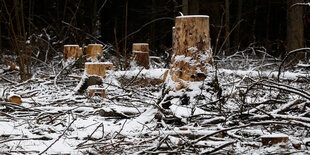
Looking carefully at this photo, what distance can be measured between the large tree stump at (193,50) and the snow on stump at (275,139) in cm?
127

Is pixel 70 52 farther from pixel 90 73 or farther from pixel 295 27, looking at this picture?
pixel 295 27

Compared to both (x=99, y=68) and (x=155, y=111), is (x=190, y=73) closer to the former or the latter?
(x=155, y=111)

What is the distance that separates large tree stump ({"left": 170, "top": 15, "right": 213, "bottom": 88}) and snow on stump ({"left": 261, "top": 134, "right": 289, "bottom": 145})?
1.27m

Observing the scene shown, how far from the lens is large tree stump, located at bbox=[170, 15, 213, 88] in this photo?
3105 mm

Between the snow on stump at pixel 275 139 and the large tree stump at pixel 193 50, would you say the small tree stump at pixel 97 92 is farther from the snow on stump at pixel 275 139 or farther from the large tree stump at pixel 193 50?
the snow on stump at pixel 275 139

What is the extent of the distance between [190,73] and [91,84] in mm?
1402

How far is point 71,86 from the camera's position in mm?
4844

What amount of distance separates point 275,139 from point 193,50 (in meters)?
1.41

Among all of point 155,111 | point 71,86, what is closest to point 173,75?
point 155,111

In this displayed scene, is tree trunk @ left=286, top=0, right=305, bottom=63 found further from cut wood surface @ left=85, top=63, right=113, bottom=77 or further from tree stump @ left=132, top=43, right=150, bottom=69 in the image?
cut wood surface @ left=85, top=63, right=113, bottom=77

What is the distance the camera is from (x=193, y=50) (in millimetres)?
3105

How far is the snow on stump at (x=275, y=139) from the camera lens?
187 cm

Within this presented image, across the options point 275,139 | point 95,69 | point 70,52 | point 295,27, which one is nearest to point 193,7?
point 295,27

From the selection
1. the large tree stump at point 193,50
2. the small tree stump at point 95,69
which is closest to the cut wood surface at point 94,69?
the small tree stump at point 95,69
